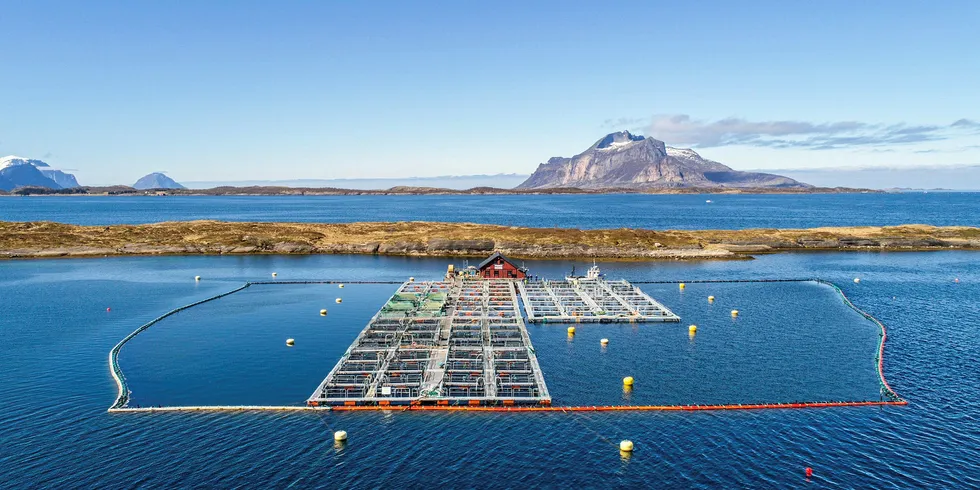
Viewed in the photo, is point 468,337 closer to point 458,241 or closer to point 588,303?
point 588,303

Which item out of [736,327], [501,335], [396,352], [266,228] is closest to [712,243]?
[736,327]

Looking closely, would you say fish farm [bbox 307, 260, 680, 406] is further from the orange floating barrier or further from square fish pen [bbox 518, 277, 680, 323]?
the orange floating barrier

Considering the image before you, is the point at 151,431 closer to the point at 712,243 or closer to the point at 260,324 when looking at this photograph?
the point at 260,324

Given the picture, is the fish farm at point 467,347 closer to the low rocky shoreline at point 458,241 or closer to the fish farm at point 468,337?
the fish farm at point 468,337

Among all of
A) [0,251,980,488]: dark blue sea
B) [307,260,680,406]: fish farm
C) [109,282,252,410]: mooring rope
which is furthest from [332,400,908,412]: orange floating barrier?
[109,282,252,410]: mooring rope

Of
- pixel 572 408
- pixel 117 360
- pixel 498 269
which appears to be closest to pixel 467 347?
pixel 572 408
